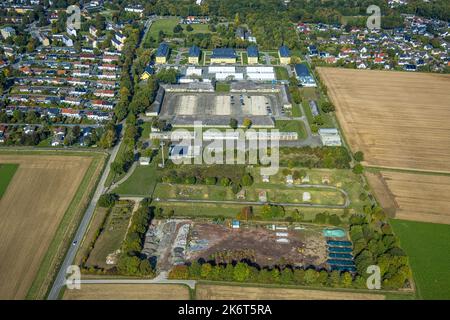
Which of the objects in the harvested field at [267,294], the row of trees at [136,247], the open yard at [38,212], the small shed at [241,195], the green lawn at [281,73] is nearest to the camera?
the harvested field at [267,294]

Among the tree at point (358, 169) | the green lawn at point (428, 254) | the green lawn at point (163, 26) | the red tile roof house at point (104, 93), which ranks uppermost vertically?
the tree at point (358, 169)

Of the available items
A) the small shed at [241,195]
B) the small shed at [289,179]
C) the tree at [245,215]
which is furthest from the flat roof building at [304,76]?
the tree at [245,215]

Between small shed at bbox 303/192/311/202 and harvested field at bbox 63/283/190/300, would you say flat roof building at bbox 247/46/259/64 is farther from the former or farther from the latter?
harvested field at bbox 63/283/190/300

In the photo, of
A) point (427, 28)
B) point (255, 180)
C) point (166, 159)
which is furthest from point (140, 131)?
point (427, 28)

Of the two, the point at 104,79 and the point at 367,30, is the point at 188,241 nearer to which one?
the point at 104,79

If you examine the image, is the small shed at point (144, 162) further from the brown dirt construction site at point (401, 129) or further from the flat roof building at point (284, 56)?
the flat roof building at point (284, 56)

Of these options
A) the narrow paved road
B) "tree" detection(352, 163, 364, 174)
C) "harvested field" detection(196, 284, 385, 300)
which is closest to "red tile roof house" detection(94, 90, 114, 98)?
the narrow paved road
